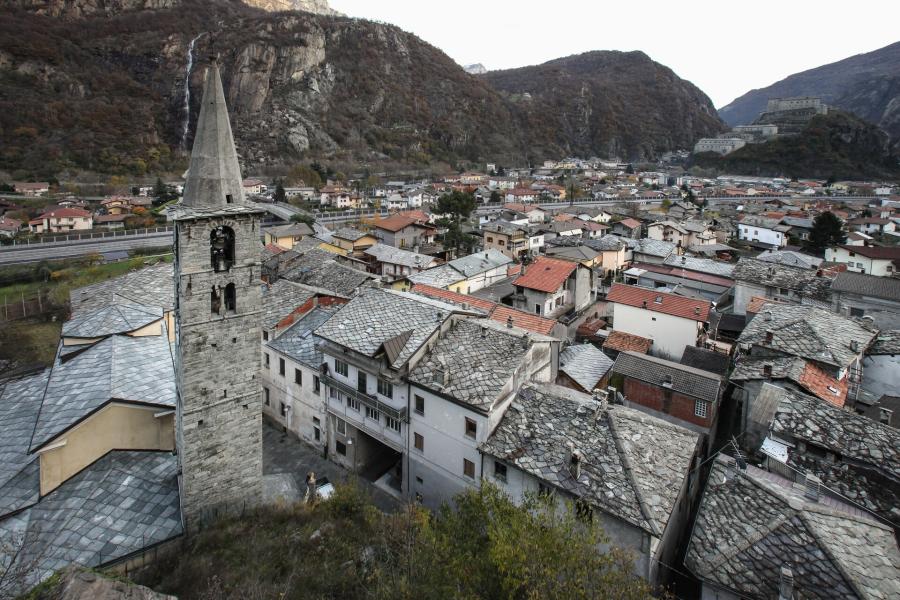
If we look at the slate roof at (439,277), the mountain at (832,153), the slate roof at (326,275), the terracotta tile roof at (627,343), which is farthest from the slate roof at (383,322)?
the mountain at (832,153)

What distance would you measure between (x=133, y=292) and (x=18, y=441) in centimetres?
1354

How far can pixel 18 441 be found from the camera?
54.0 ft

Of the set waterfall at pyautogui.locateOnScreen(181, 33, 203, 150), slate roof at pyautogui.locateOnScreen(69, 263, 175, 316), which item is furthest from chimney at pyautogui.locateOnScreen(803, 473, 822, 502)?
waterfall at pyautogui.locateOnScreen(181, 33, 203, 150)

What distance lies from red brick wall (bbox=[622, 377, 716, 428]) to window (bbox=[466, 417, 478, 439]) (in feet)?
31.8

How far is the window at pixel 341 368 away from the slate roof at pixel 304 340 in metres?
1.47

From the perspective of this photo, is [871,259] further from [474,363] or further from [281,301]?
[281,301]

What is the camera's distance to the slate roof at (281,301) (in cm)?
2664

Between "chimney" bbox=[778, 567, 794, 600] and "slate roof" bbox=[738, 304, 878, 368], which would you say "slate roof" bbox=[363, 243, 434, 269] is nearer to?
"slate roof" bbox=[738, 304, 878, 368]

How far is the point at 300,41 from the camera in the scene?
508 feet

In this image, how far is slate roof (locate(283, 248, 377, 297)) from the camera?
35.0 metres

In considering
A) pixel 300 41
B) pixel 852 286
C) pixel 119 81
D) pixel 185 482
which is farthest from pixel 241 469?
pixel 300 41

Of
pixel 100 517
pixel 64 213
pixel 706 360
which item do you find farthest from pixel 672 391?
pixel 64 213

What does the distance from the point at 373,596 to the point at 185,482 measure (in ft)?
24.7

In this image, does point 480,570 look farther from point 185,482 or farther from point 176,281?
point 176,281
